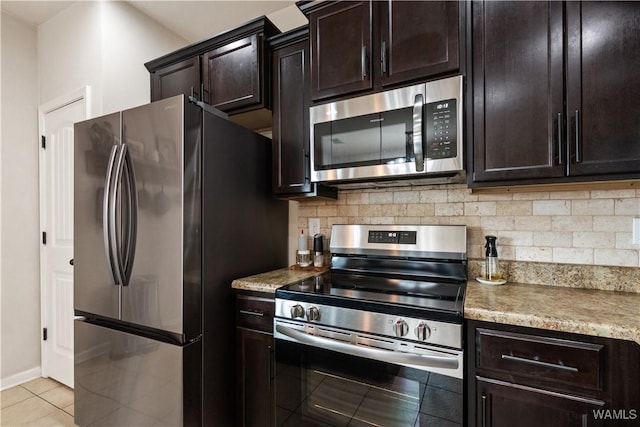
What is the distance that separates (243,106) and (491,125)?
1.47 m

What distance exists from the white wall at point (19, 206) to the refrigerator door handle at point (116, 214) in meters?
1.54

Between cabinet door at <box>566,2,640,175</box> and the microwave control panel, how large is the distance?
1.42 ft

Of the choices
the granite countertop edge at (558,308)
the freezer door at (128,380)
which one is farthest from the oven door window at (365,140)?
the freezer door at (128,380)

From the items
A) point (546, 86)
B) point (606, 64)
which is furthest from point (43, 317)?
point (606, 64)

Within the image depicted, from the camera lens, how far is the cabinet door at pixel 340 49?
1607 mm

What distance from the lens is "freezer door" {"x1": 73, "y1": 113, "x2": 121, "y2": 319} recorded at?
5.48 ft

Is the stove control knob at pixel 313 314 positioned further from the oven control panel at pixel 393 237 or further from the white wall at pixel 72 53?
the white wall at pixel 72 53

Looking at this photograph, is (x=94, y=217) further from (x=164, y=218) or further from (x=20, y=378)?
(x=20, y=378)

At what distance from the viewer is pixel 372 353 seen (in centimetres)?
124

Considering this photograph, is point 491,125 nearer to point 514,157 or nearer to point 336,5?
point 514,157

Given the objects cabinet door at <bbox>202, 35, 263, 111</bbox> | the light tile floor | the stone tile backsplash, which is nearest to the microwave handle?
the stone tile backsplash

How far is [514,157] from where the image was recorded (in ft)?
4.36

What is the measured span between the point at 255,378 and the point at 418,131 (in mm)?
1535

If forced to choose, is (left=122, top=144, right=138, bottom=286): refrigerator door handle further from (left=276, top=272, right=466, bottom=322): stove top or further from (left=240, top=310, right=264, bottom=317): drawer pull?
(left=276, top=272, right=466, bottom=322): stove top
